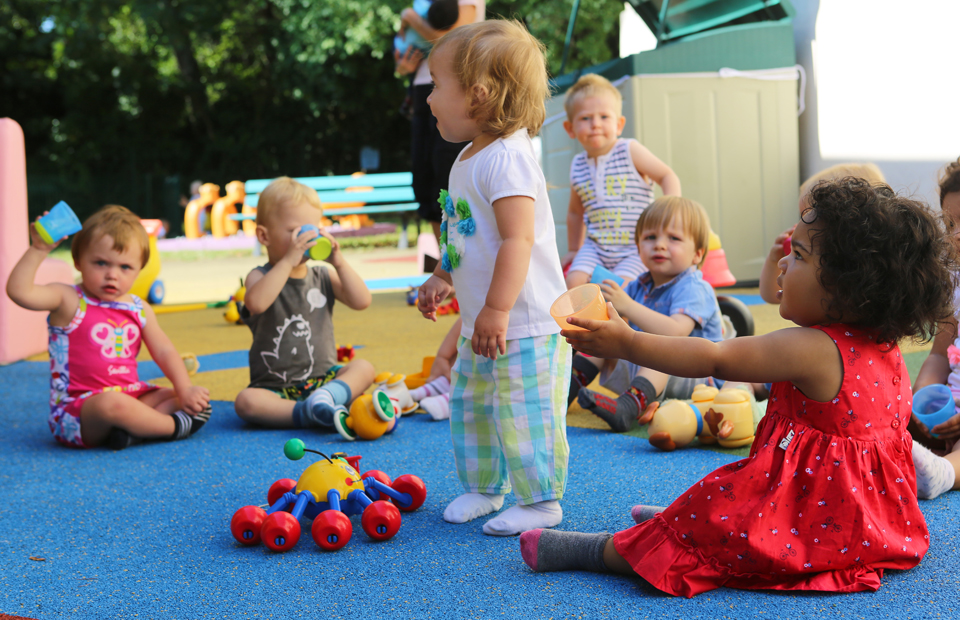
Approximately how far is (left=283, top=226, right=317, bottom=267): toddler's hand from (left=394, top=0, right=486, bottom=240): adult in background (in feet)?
3.08

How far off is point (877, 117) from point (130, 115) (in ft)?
62.2

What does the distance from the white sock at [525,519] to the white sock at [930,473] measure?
0.85m

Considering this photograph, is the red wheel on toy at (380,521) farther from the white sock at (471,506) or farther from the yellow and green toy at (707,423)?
the yellow and green toy at (707,423)

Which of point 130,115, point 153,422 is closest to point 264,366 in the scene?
point 153,422

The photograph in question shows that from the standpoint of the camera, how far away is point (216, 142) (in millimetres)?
20141

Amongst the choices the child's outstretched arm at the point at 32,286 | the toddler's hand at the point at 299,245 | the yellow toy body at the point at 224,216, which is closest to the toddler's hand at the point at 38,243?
the child's outstretched arm at the point at 32,286

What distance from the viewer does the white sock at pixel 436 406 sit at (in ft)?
9.98

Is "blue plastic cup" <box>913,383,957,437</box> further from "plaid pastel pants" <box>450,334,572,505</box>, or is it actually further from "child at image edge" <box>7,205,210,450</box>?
"child at image edge" <box>7,205,210,450</box>

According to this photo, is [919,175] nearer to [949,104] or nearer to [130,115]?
[949,104]

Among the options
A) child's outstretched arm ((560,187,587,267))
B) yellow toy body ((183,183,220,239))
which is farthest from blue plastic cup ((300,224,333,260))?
yellow toy body ((183,183,220,239))

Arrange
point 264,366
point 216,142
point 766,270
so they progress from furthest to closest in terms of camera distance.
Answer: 1. point 216,142
2. point 264,366
3. point 766,270

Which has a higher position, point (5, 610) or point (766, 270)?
point (766, 270)

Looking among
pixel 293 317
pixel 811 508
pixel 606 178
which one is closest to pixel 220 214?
pixel 606 178

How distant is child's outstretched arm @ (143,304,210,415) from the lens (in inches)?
114
